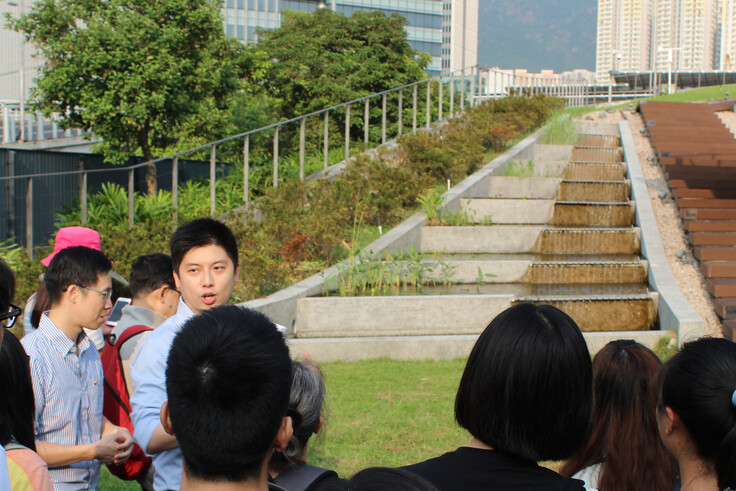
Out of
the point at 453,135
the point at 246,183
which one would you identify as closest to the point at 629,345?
the point at 246,183

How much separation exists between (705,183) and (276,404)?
13.2m

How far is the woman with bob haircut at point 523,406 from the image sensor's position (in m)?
2.09

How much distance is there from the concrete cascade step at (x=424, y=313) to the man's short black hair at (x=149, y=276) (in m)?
4.55

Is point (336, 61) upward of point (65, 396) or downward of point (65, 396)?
upward

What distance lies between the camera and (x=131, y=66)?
13.2m

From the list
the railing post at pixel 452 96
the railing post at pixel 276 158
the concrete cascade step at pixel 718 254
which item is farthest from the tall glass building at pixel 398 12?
the concrete cascade step at pixel 718 254

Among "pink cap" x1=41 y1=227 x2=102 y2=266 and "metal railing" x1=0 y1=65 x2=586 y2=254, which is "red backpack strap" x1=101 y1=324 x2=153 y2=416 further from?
"metal railing" x1=0 y1=65 x2=586 y2=254

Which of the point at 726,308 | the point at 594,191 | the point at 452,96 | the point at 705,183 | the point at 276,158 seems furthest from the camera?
the point at 452,96

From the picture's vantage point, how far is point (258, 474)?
1.78m

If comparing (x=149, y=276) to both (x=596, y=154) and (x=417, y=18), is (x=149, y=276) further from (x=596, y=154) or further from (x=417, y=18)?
(x=417, y=18)

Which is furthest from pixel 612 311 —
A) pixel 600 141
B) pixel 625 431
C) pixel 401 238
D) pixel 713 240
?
pixel 600 141

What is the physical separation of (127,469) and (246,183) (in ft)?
31.7

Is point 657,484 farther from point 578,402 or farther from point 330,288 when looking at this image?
point 330,288

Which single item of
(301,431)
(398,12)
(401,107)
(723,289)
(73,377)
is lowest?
(723,289)
